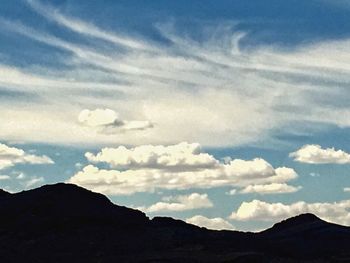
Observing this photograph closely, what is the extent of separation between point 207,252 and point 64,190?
137 ft

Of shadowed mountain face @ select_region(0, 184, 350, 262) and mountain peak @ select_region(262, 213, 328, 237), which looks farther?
mountain peak @ select_region(262, 213, 328, 237)

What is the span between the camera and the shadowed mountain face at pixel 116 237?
346 feet

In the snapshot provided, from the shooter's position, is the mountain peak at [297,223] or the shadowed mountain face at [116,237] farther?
the mountain peak at [297,223]

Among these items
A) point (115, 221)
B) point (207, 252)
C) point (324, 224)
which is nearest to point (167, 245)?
point (207, 252)

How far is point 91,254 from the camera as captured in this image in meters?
107

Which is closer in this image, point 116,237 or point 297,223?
point 116,237

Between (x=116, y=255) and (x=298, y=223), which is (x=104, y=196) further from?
(x=298, y=223)

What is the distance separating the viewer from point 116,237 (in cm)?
11762

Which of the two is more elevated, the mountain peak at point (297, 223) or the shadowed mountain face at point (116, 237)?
the mountain peak at point (297, 223)

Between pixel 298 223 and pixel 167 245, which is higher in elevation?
pixel 298 223

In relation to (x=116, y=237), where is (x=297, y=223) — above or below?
above

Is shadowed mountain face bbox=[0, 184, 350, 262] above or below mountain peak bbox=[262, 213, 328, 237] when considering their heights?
below

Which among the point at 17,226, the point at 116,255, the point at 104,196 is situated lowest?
the point at 116,255

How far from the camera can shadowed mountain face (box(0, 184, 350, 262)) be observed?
106m
